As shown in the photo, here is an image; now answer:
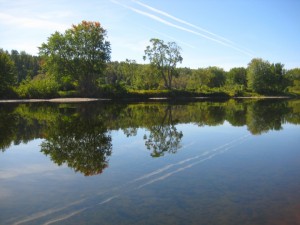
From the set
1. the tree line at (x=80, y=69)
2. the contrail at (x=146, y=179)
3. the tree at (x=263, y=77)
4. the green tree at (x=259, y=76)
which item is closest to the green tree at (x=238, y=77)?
the tree at (x=263, y=77)

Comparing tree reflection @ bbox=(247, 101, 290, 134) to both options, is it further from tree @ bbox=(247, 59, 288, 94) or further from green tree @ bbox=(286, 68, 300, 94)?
green tree @ bbox=(286, 68, 300, 94)

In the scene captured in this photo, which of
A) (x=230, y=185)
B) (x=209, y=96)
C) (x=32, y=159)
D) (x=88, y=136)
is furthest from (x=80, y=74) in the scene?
(x=230, y=185)

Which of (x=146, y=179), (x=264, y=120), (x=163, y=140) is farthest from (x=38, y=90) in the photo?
(x=146, y=179)

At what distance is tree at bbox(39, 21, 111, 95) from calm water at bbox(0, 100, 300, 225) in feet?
179

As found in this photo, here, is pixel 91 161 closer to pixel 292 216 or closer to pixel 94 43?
pixel 292 216

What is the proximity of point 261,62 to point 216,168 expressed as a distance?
11080cm

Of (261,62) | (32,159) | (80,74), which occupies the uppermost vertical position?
(261,62)

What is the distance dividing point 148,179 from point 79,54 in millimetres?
66300

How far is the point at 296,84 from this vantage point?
452 feet

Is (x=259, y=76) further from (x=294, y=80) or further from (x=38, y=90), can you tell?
(x=38, y=90)

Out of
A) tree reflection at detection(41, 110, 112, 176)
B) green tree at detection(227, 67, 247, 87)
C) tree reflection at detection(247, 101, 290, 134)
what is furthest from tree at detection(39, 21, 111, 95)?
green tree at detection(227, 67, 247, 87)

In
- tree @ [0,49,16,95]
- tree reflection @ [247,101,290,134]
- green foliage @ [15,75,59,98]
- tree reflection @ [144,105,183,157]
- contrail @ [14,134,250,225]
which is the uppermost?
tree @ [0,49,16,95]

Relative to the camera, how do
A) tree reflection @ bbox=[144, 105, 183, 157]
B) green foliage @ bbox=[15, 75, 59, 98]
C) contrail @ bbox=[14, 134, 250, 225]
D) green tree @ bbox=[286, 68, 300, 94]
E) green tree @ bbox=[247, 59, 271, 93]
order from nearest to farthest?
1. contrail @ bbox=[14, 134, 250, 225]
2. tree reflection @ bbox=[144, 105, 183, 157]
3. green foliage @ bbox=[15, 75, 59, 98]
4. green tree @ bbox=[247, 59, 271, 93]
5. green tree @ bbox=[286, 68, 300, 94]

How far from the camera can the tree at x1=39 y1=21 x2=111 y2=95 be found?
2785 inches
